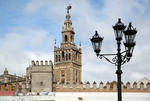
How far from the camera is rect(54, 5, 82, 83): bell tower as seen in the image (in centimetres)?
5122

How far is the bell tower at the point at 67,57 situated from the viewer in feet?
168

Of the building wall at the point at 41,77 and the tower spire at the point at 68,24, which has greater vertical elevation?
the tower spire at the point at 68,24

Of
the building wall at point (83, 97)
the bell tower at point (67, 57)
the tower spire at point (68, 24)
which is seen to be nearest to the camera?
the building wall at point (83, 97)

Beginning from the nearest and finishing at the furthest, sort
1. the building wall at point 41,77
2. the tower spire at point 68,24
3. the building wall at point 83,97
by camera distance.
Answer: the building wall at point 83,97, the building wall at point 41,77, the tower spire at point 68,24

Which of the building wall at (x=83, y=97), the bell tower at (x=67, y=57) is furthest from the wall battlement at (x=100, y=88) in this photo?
the bell tower at (x=67, y=57)

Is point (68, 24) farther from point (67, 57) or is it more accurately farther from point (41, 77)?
point (41, 77)

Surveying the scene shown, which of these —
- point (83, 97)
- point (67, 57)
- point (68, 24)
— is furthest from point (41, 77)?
point (68, 24)

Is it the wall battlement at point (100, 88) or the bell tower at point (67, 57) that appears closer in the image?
the wall battlement at point (100, 88)

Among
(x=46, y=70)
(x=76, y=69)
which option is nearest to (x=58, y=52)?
(x=76, y=69)

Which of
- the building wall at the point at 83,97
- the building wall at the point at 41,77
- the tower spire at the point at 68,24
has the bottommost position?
the building wall at the point at 83,97

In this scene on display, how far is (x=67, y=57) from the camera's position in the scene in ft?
170

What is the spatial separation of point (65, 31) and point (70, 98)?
71.4 feet

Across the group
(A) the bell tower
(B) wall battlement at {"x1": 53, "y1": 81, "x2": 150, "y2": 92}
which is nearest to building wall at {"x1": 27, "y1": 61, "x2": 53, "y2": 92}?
(B) wall battlement at {"x1": 53, "y1": 81, "x2": 150, "y2": 92}

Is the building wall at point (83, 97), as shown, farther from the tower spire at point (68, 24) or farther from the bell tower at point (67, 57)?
the tower spire at point (68, 24)
